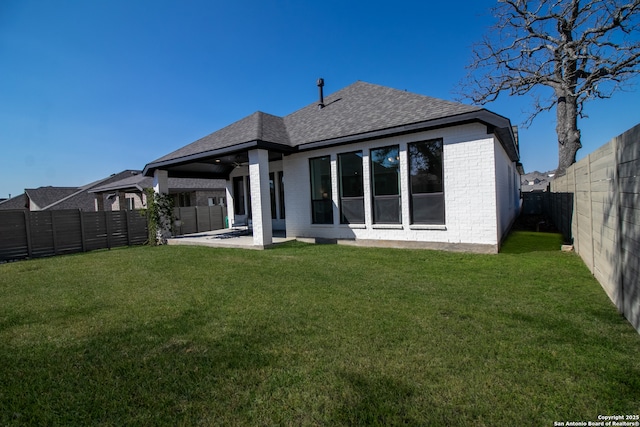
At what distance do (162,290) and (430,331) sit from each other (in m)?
4.61

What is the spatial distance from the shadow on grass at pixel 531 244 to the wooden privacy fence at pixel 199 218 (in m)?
15.0

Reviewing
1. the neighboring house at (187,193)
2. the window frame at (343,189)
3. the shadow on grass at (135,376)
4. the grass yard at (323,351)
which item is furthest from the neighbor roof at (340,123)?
the neighboring house at (187,193)

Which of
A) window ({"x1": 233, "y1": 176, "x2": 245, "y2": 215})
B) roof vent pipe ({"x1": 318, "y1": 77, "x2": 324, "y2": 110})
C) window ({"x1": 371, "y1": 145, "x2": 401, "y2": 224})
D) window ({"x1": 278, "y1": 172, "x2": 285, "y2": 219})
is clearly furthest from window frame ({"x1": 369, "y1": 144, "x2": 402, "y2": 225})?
window ({"x1": 233, "y1": 176, "x2": 245, "y2": 215})

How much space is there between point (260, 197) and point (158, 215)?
5839 millimetres

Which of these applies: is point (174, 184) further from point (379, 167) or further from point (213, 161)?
point (379, 167)

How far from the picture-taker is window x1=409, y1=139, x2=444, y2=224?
8.63m

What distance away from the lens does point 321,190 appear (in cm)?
1087

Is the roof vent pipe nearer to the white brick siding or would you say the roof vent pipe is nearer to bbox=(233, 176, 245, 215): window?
the white brick siding

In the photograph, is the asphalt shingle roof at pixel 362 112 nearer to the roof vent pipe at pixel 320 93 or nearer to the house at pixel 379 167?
the house at pixel 379 167

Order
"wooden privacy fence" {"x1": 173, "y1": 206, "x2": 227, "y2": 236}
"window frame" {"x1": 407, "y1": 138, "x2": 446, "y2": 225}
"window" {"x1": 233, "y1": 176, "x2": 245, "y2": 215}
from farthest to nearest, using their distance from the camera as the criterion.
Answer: "wooden privacy fence" {"x1": 173, "y1": 206, "x2": 227, "y2": 236} < "window" {"x1": 233, "y1": 176, "x2": 245, "y2": 215} < "window frame" {"x1": 407, "y1": 138, "x2": 446, "y2": 225}

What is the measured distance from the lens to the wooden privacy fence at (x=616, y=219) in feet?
10.8

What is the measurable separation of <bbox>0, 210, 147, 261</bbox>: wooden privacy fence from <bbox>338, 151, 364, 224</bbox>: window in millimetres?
9278

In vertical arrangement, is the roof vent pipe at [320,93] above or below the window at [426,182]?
above

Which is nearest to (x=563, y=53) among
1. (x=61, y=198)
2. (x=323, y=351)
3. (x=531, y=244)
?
(x=531, y=244)
